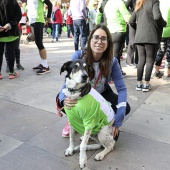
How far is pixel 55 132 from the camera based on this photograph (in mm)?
3197

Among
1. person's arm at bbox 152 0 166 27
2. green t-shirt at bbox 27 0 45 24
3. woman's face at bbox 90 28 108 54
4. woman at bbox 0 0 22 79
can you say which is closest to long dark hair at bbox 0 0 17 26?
woman at bbox 0 0 22 79

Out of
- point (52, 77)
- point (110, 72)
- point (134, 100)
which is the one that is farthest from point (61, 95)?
point (52, 77)

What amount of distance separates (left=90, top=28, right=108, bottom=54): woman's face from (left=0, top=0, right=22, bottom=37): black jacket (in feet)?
10.0

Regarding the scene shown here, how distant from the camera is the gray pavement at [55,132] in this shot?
257cm

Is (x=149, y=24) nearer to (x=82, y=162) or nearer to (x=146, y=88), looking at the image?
(x=146, y=88)

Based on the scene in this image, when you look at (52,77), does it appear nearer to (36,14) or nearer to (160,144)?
(36,14)

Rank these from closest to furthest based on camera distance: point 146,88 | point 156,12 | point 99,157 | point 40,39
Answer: point 99,157
point 156,12
point 146,88
point 40,39

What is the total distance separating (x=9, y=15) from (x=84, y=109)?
369cm

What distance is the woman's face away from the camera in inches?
106

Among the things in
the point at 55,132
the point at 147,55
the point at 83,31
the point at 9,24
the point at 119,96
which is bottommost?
the point at 55,132

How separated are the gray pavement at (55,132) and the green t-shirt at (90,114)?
16.7 inches

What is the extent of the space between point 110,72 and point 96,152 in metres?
0.97

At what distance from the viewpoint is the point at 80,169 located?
2455 mm

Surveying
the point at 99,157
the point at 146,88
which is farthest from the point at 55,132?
the point at 146,88
